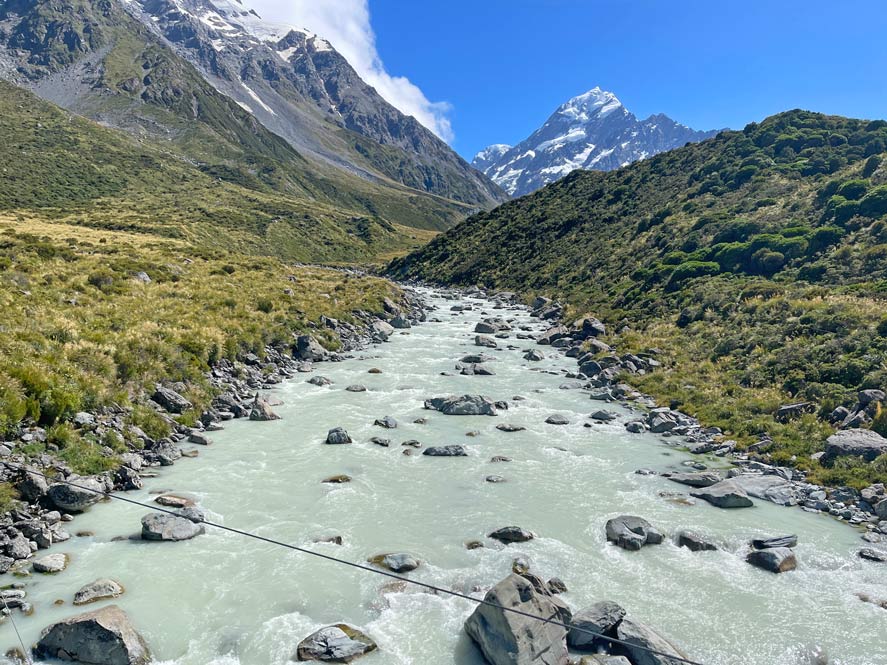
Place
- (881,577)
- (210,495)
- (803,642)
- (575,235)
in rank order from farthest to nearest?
(575,235) < (210,495) < (881,577) < (803,642)

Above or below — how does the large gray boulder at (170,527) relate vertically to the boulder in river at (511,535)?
below

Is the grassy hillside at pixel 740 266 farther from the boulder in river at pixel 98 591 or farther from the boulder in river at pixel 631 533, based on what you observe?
the boulder in river at pixel 98 591

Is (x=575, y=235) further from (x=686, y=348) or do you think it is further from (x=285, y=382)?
(x=285, y=382)

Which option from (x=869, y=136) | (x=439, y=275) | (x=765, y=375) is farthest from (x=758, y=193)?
(x=439, y=275)

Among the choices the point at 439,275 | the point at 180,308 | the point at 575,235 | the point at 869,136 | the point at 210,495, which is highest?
the point at 869,136

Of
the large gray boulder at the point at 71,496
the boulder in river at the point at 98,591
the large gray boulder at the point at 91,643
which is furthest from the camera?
the large gray boulder at the point at 71,496

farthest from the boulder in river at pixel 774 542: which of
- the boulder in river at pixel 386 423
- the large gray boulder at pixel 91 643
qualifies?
the large gray boulder at pixel 91 643
